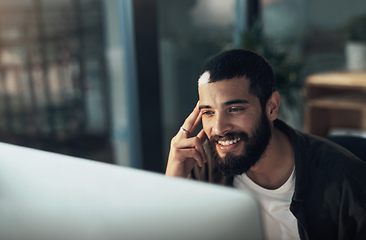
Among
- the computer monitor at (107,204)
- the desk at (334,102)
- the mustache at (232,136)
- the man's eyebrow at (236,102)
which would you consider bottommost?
the desk at (334,102)

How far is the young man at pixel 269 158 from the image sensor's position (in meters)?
1.24

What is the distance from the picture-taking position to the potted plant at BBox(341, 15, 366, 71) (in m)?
3.77

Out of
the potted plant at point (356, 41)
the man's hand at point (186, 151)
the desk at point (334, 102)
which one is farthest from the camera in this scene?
the potted plant at point (356, 41)

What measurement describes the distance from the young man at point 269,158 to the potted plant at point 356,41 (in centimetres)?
269

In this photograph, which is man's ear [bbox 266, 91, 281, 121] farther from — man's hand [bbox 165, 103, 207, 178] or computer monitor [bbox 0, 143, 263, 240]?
computer monitor [bbox 0, 143, 263, 240]

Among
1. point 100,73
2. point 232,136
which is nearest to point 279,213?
point 232,136

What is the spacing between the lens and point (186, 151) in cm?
136

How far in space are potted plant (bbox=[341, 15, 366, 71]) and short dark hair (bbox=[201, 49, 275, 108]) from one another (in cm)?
280

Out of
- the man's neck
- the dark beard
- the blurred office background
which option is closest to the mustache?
the dark beard

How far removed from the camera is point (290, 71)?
3348mm

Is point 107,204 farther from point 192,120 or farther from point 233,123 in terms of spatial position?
point 192,120

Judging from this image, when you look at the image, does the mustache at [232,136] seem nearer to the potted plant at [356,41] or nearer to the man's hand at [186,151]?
the man's hand at [186,151]

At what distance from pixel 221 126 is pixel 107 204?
71 centimetres

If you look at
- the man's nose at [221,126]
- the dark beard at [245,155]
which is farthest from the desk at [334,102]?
the man's nose at [221,126]
